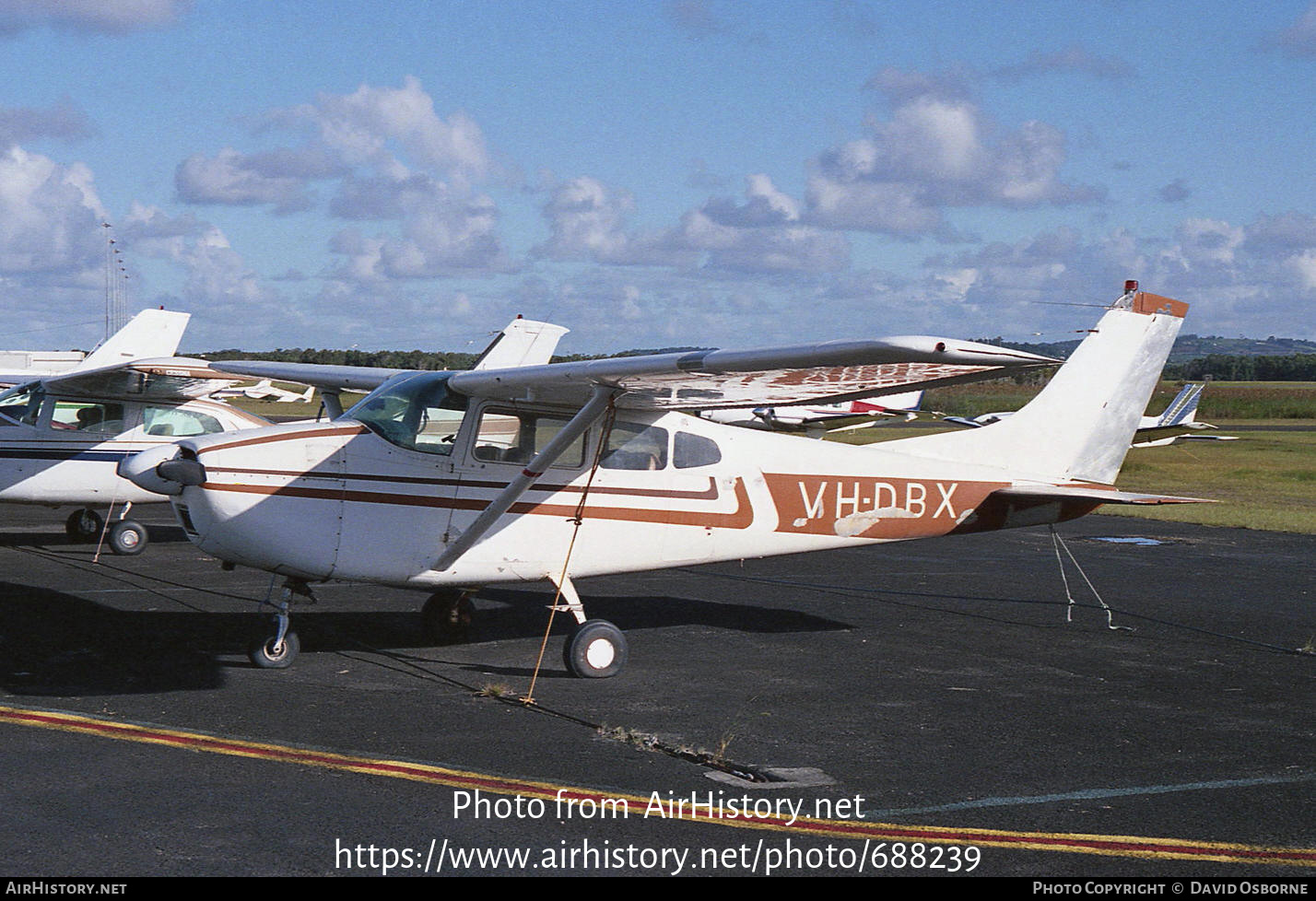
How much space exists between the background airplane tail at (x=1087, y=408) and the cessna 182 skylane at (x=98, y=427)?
9237 mm

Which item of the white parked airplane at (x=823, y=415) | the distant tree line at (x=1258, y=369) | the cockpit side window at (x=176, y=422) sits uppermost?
the distant tree line at (x=1258, y=369)

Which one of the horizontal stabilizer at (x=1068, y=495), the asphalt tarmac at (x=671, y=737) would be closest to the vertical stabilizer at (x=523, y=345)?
the asphalt tarmac at (x=671, y=737)

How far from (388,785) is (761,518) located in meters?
4.68

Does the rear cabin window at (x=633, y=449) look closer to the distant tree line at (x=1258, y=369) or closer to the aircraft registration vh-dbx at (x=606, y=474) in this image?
the aircraft registration vh-dbx at (x=606, y=474)

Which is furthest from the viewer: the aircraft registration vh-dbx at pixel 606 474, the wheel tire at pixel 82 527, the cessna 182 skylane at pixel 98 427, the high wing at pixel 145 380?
the wheel tire at pixel 82 527

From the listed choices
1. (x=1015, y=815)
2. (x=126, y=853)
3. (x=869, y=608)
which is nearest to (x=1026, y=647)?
(x=869, y=608)

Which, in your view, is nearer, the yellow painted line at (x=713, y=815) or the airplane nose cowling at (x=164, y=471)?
the yellow painted line at (x=713, y=815)

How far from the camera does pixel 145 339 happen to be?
838 inches

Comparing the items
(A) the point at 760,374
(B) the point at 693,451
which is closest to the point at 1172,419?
(B) the point at 693,451

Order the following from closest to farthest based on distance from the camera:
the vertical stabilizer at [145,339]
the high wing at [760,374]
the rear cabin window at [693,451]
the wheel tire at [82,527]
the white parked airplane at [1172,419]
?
the high wing at [760,374] → the rear cabin window at [693,451] → the wheel tire at [82,527] → the vertical stabilizer at [145,339] → the white parked airplane at [1172,419]

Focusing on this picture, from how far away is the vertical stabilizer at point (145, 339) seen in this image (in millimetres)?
21172

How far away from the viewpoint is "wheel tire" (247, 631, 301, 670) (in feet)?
29.1

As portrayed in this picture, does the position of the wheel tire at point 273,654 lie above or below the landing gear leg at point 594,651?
below

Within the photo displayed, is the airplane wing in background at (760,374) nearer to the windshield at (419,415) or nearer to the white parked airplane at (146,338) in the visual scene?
the windshield at (419,415)
